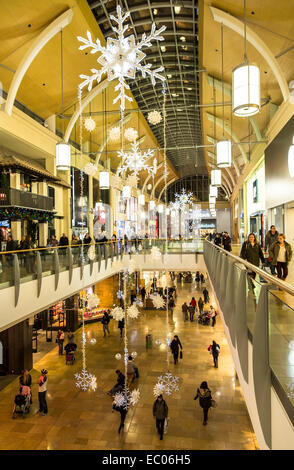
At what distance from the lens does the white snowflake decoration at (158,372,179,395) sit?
8915mm

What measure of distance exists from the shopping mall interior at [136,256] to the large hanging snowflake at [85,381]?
10 cm

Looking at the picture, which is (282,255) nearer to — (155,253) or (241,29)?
(241,29)

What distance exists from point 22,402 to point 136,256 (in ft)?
32.8

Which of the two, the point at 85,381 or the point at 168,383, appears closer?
the point at 168,383

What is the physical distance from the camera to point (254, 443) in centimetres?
647

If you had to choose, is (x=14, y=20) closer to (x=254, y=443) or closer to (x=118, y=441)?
(x=118, y=441)

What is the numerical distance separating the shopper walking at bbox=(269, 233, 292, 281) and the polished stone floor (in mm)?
3928

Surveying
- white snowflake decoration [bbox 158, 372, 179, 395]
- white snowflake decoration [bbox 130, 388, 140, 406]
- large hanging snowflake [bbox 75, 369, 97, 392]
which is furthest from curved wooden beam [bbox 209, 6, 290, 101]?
large hanging snowflake [bbox 75, 369, 97, 392]

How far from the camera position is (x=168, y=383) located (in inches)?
369

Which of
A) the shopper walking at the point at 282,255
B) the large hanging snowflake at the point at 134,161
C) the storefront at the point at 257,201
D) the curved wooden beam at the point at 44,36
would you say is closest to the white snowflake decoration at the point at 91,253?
the large hanging snowflake at the point at 134,161

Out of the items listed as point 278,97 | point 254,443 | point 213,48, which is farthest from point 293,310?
point 278,97

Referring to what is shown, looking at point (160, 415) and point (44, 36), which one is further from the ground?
point (44, 36)

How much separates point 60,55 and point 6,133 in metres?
3.22

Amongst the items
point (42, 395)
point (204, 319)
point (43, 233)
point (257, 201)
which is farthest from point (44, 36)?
point (204, 319)
